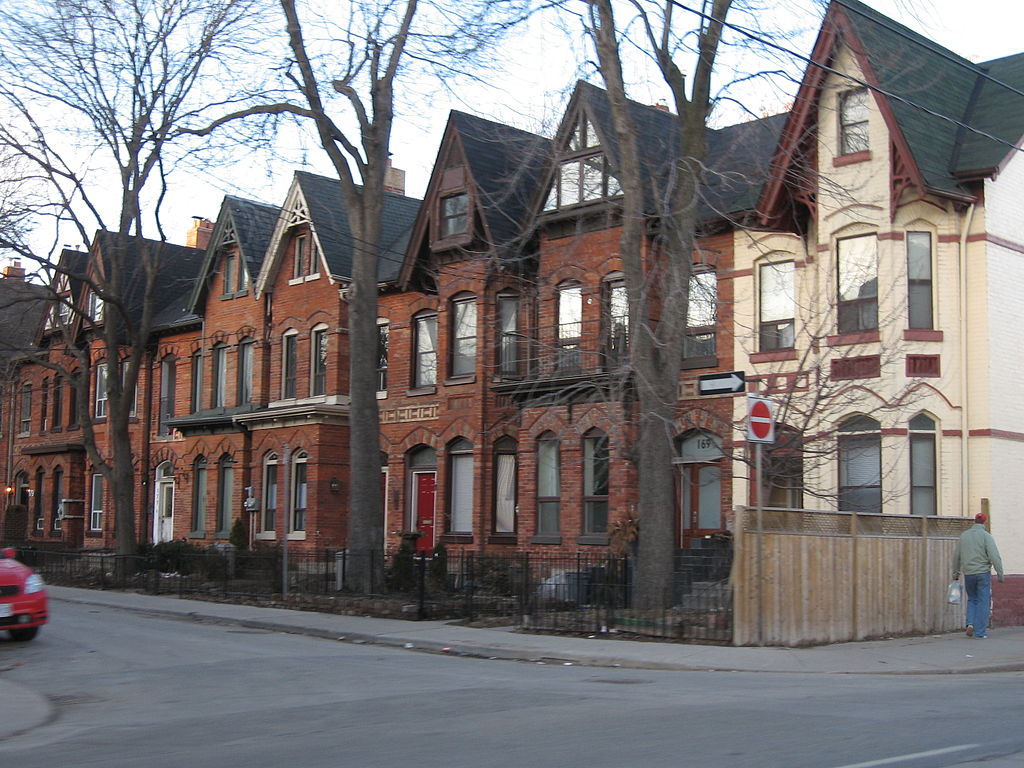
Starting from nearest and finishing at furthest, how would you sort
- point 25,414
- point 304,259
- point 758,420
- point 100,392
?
point 758,420, point 304,259, point 100,392, point 25,414

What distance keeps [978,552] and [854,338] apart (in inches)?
218

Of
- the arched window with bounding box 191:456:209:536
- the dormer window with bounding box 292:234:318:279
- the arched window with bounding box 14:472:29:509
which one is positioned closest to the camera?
the dormer window with bounding box 292:234:318:279

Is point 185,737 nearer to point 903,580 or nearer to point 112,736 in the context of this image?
point 112,736

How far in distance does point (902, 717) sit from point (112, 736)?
632cm

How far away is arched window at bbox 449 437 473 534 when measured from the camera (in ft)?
95.9

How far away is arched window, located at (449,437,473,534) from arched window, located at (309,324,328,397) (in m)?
5.29

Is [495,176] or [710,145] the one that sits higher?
[710,145]

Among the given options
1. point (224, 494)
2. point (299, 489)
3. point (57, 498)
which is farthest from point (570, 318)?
point (57, 498)

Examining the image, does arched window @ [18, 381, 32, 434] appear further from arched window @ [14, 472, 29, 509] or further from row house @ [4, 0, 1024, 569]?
row house @ [4, 0, 1024, 569]

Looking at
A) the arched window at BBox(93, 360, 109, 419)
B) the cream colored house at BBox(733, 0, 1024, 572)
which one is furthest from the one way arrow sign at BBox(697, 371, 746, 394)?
the arched window at BBox(93, 360, 109, 419)

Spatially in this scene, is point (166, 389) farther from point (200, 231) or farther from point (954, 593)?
point (954, 593)

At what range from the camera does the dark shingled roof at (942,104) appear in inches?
825

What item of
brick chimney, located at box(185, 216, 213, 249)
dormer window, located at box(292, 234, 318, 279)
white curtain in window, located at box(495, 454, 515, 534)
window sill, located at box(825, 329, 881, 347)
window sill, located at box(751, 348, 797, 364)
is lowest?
white curtain in window, located at box(495, 454, 515, 534)

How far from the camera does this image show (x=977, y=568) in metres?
17.1
